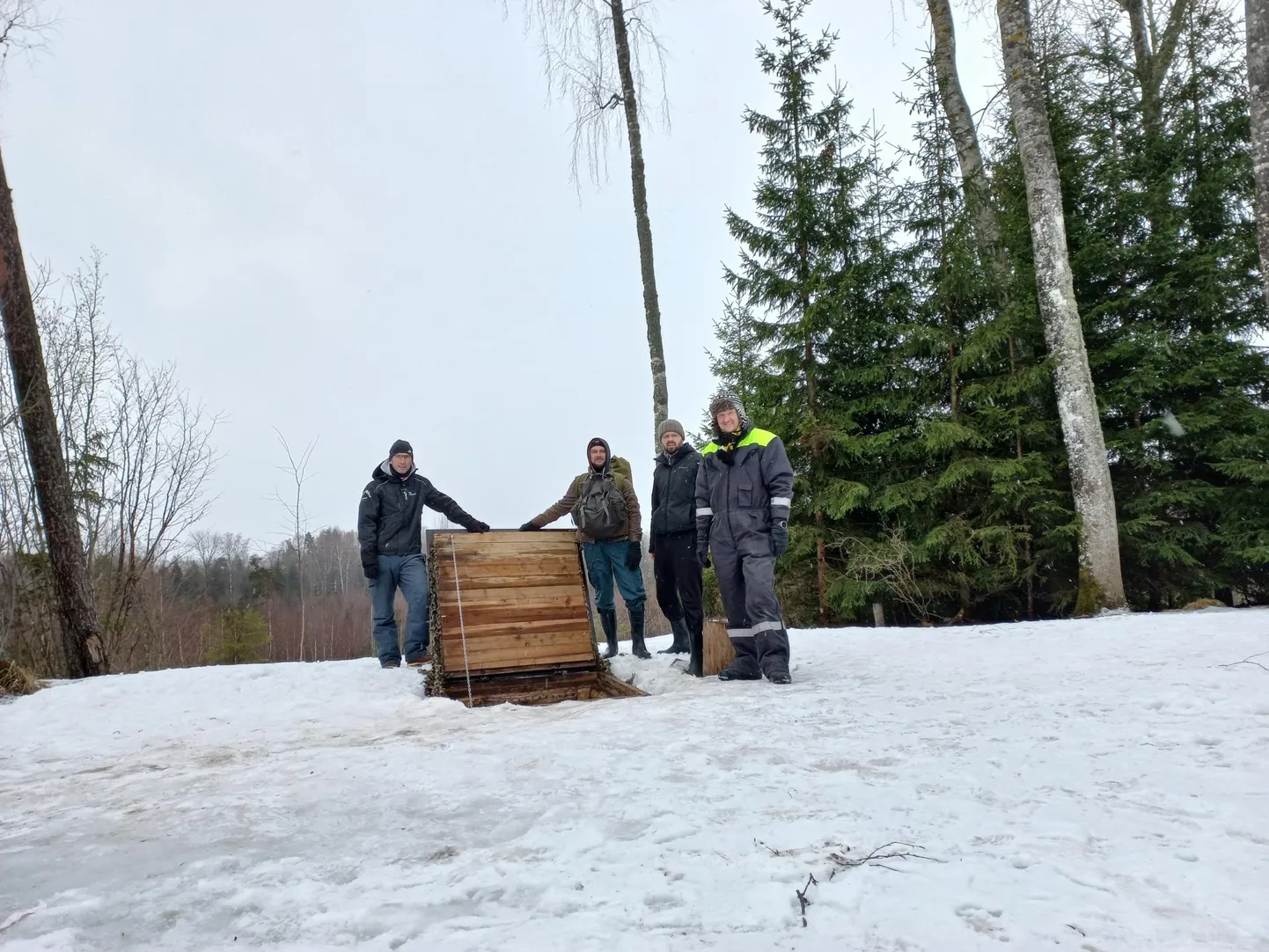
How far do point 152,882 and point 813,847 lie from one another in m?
1.97

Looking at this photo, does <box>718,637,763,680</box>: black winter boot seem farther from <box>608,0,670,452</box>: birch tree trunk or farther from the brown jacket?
<box>608,0,670,452</box>: birch tree trunk

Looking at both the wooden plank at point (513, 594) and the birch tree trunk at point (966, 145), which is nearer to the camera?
the wooden plank at point (513, 594)

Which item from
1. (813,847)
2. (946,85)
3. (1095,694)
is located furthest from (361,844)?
(946,85)

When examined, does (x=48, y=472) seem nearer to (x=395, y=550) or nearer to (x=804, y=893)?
(x=395, y=550)

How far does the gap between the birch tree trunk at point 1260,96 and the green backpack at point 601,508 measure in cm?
677

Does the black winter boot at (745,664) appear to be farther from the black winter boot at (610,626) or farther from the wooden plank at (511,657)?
the black winter boot at (610,626)

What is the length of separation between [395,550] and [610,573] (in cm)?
200

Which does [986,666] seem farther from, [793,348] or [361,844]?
[793,348]

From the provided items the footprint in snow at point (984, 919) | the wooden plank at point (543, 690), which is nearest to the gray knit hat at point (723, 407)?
the wooden plank at point (543, 690)

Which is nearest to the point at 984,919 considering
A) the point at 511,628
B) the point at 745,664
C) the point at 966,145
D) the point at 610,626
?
the point at 745,664

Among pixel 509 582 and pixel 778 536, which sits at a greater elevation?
pixel 778 536

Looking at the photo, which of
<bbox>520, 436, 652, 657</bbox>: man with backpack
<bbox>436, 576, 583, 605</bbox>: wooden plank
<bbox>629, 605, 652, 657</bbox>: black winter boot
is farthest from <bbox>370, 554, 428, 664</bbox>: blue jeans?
<bbox>629, 605, 652, 657</bbox>: black winter boot

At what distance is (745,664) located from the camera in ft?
17.8

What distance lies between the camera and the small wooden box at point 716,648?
5.75 meters
